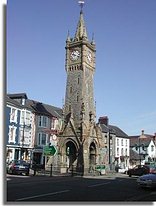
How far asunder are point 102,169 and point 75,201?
2543 centimetres

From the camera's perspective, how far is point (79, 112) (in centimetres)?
4022

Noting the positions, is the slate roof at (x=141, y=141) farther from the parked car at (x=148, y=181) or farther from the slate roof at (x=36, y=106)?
the parked car at (x=148, y=181)

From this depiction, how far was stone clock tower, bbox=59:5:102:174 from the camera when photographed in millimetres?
39281

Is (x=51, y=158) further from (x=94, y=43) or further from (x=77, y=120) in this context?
(x=94, y=43)

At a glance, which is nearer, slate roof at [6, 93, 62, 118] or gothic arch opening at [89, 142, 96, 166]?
gothic arch opening at [89, 142, 96, 166]

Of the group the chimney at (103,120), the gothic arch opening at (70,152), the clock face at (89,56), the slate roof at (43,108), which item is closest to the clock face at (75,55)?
the clock face at (89,56)

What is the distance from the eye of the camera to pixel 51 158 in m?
40.4

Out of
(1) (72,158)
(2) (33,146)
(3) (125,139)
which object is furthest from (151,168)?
(3) (125,139)

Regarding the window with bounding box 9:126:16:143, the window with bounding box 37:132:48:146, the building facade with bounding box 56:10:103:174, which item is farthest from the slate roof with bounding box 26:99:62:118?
the building facade with bounding box 56:10:103:174

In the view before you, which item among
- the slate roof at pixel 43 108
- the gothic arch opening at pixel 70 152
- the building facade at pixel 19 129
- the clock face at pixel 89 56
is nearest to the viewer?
the gothic arch opening at pixel 70 152

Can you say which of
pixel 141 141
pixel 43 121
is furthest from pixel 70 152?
pixel 141 141

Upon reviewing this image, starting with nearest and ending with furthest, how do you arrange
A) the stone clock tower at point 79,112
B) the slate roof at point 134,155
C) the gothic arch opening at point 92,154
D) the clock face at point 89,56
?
the stone clock tower at point 79,112 < the gothic arch opening at point 92,154 < the clock face at point 89,56 < the slate roof at point 134,155

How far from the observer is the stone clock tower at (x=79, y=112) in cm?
3928

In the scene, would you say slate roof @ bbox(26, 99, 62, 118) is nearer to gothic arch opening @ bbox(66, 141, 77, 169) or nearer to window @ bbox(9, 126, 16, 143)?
window @ bbox(9, 126, 16, 143)
